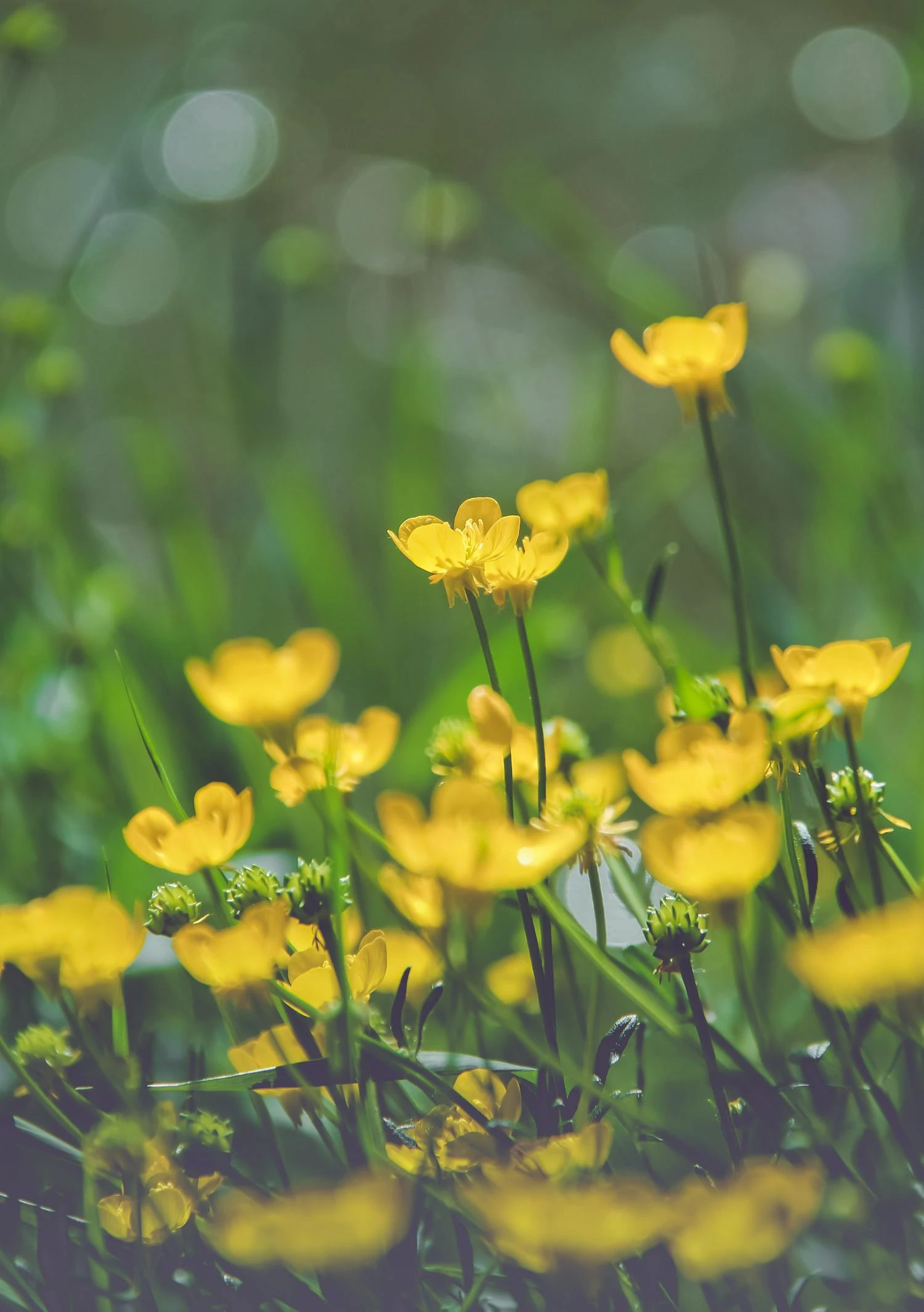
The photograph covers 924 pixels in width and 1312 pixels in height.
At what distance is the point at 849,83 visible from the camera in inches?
53.0

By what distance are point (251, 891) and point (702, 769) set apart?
0.40 ft

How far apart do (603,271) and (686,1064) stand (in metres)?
0.43

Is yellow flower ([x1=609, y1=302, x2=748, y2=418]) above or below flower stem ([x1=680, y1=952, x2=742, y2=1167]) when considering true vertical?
above

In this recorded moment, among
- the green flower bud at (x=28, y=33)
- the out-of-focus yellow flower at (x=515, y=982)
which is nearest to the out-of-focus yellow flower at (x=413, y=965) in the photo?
the out-of-focus yellow flower at (x=515, y=982)

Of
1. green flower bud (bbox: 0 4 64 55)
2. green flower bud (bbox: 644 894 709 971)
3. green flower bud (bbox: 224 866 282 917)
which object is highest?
green flower bud (bbox: 0 4 64 55)

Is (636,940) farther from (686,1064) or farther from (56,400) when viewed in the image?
(56,400)

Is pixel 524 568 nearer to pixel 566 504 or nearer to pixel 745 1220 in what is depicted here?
pixel 566 504

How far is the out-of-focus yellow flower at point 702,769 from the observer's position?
0.73 ft

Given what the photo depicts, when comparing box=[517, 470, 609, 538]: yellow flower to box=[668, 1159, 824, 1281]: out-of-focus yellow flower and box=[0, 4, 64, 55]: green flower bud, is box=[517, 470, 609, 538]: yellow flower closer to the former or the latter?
box=[668, 1159, 824, 1281]: out-of-focus yellow flower

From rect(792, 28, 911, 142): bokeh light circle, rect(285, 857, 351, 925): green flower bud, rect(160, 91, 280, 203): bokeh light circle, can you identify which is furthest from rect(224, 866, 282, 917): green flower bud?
rect(792, 28, 911, 142): bokeh light circle

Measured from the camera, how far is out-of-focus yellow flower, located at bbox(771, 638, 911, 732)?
249mm

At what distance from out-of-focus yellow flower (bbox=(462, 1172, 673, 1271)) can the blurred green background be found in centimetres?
13

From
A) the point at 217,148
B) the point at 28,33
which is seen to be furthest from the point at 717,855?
the point at 217,148

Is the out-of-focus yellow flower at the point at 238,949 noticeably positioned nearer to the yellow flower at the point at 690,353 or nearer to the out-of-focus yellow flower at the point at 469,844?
the out-of-focus yellow flower at the point at 469,844
